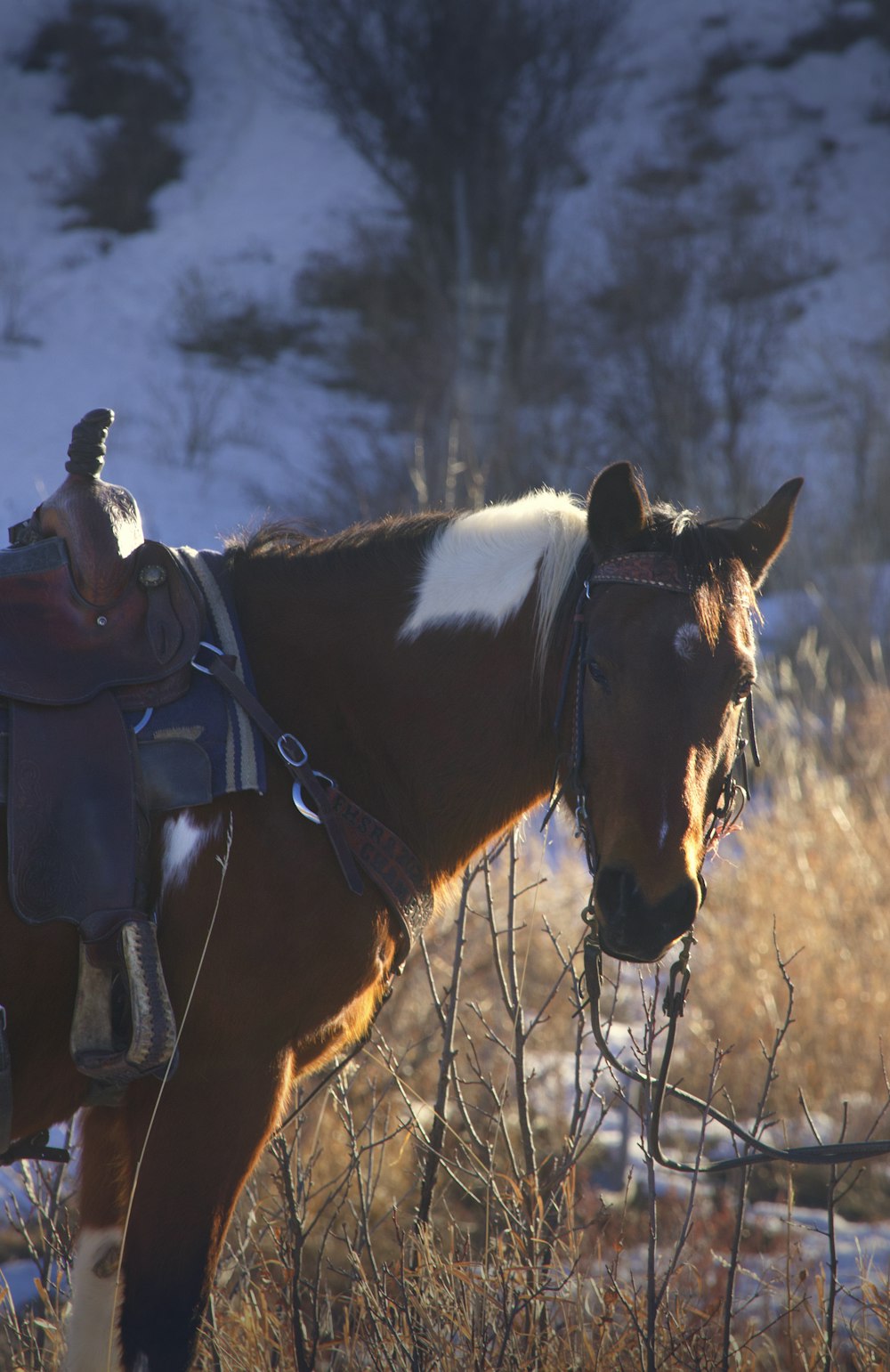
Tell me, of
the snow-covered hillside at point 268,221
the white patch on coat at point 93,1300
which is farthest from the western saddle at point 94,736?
the snow-covered hillside at point 268,221

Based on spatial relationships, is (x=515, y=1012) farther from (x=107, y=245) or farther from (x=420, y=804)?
(x=107, y=245)

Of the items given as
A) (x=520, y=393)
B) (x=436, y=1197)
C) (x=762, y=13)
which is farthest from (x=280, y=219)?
(x=436, y=1197)

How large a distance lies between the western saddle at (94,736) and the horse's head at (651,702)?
704 millimetres

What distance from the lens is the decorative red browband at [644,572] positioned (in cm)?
173

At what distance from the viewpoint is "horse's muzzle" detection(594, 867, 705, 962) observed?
1621 mm

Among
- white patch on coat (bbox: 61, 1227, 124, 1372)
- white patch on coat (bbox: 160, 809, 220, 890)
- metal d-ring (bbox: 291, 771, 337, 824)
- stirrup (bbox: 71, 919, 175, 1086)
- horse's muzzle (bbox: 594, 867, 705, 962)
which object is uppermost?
metal d-ring (bbox: 291, 771, 337, 824)

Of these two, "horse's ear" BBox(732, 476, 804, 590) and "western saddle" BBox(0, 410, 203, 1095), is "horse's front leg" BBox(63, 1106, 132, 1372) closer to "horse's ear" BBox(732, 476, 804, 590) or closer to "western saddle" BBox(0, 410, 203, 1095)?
"western saddle" BBox(0, 410, 203, 1095)

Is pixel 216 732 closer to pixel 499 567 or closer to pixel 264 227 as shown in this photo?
pixel 499 567

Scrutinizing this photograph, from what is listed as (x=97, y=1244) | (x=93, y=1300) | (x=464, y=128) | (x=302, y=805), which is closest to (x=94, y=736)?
(x=302, y=805)

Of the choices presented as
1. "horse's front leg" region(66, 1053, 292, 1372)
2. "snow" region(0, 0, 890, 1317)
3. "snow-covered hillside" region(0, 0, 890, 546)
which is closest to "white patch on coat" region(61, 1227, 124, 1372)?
"horse's front leg" region(66, 1053, 292, 1372)

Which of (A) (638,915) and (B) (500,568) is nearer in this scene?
(A) (638,915)

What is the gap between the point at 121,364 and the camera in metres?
11.2

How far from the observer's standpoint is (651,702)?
1.67 meters

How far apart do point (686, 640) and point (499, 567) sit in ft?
1.32
